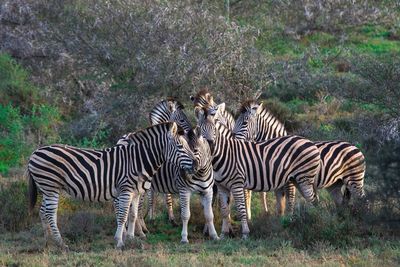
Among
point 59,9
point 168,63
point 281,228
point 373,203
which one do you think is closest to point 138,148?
point 281,228

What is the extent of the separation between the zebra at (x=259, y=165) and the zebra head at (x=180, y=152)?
0.77 meters

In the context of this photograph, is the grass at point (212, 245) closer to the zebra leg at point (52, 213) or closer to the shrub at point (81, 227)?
the shrub at point (81, 227)

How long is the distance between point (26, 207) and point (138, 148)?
2.36 m

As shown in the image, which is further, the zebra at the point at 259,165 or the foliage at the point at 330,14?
the foliage at the point at 330,14

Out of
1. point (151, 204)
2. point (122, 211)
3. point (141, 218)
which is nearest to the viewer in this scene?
point (122, 211)

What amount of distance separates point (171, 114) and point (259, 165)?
2216mm

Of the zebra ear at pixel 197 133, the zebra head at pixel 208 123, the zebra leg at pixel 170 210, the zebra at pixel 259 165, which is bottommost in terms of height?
the zebra leg at pixel 170 210

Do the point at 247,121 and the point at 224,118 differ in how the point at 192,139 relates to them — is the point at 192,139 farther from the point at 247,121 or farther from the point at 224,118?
the point at 224,118

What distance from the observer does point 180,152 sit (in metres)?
11.3

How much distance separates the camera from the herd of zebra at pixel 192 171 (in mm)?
11258

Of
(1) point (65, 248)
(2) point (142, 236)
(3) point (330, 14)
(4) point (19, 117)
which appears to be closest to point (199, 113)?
(2) point (142, 236)

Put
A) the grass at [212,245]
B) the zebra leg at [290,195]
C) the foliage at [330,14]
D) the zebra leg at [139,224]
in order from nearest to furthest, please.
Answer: the grass at [212,245], the zebra leg at [139,224], the zebra leg at [290,195], the foliage at [330,14]

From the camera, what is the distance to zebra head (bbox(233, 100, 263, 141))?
44.2 feet

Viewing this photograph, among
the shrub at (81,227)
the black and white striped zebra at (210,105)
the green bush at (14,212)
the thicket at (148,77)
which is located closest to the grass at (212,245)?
the shrub at (81,227)
